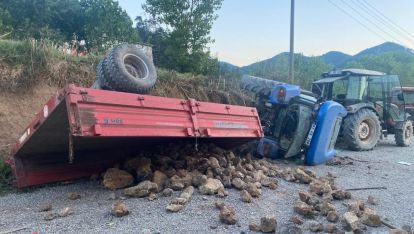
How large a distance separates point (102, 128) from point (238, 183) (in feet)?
6.11

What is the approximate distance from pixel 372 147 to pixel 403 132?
186cm

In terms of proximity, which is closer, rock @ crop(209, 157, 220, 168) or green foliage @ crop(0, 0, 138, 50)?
rock @ crop(209, 157, 220, 168)

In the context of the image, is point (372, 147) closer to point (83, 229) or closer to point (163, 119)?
point (163, 119)

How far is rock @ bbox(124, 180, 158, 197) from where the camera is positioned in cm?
420

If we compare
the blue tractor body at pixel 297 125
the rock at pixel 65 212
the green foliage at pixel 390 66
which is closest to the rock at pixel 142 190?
the rock at pixel 65 212

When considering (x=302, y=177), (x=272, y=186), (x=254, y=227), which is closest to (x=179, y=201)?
(x=254, y=227)

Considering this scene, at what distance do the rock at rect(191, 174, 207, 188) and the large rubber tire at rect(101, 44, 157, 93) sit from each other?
1.35 metres

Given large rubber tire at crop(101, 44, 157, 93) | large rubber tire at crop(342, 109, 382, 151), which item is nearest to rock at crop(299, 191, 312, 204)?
large rubber tire at crop(101, 44, 157, 93)

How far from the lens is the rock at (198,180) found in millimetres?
4504

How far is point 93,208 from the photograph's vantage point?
154 inches

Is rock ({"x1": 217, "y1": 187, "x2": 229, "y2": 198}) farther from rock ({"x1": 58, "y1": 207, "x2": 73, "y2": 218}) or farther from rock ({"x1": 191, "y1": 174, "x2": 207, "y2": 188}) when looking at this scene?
rock ({"x1": 58, "y1": 207, "x2": 73, "y2": 218})

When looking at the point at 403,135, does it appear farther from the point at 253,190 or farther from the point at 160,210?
the point at 160,210

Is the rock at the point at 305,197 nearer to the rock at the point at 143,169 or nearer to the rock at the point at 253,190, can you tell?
the rock at the point at 253,190

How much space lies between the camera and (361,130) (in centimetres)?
905
